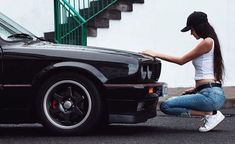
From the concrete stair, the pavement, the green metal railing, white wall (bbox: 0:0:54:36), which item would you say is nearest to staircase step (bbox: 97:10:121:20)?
the concrete stair

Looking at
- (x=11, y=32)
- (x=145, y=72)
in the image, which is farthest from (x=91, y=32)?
(x=145, y=72)

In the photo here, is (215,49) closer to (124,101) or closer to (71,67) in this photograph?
(124,101)

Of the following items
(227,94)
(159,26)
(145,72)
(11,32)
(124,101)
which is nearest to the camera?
(124,101)

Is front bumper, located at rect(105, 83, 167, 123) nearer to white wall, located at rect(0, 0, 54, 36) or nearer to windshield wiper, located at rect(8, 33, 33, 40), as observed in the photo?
windshield wiper, located at rect(8, 33, 33, 40)

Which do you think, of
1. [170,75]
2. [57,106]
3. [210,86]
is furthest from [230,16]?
[57,106]

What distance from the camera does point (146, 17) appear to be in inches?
542

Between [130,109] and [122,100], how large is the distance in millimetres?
120

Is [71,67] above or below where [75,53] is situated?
below

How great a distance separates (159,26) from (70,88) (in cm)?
685

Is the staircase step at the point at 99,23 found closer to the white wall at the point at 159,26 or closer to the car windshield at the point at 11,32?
the white wall at the point at 159,26

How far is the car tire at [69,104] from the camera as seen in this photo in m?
7.13

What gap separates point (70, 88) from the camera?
7.21 meters

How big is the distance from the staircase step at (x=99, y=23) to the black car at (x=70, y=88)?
632 centimetres

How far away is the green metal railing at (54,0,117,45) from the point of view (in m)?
13.5
